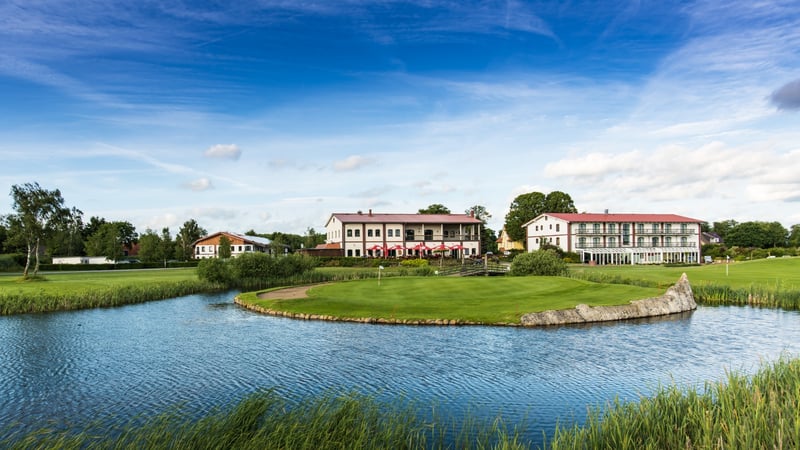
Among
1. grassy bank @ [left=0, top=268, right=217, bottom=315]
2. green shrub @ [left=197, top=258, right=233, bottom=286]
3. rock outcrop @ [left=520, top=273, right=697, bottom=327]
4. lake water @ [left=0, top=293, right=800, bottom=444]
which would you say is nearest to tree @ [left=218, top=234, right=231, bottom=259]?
green shrub @ [left=197, top=258, right=233, bottom=286]

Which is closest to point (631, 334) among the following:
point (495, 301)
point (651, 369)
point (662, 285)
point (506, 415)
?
point (651, 369)

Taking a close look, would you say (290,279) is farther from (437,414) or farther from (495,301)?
(437,414)

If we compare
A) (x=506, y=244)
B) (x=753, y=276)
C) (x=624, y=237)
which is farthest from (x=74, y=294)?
(x=506, y=244)

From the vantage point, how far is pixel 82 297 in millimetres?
31438

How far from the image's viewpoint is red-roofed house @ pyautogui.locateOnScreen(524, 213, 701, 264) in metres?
77.3

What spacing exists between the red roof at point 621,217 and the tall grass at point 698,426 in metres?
70.5

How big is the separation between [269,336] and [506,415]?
12.8m

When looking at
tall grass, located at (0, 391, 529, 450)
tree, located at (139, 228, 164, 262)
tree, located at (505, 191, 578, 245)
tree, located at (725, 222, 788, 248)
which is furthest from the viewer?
tree, located at (725, 222, 788, 248)

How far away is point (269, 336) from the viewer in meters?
21.7

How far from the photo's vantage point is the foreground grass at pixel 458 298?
25.6 meters

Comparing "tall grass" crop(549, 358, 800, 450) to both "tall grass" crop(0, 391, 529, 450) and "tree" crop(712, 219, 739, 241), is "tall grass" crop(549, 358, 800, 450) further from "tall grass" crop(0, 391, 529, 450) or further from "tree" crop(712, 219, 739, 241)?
"tree" crop(712, 219, 739, 241)

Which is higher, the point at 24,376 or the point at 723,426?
the point at 723,426

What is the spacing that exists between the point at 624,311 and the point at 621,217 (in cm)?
6103

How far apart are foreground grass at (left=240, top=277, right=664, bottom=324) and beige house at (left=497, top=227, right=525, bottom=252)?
64.7 metres
